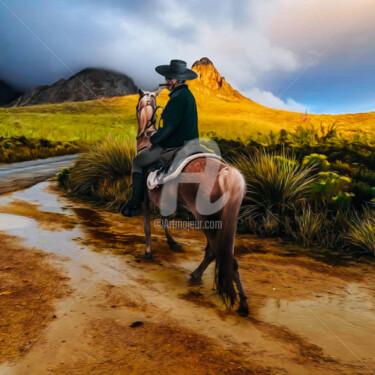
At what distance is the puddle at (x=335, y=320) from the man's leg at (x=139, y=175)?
6.44 feet

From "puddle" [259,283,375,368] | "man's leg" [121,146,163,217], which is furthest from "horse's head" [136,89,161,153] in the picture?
"puddle" [259,283,375,368]

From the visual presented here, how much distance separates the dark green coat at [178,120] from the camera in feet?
13.0

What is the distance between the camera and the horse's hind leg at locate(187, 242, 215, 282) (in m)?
3.95

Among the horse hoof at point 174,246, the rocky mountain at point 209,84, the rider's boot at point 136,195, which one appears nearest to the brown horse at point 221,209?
the rider's boot at point 136,195

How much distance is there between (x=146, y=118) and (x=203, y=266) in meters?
1.87

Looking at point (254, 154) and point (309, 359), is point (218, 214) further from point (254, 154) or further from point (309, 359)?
point (254, 154)

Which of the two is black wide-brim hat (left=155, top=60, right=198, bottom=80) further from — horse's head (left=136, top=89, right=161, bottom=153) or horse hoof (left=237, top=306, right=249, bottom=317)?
horse hoof (left=237, top=306, right=249, bottom=317)

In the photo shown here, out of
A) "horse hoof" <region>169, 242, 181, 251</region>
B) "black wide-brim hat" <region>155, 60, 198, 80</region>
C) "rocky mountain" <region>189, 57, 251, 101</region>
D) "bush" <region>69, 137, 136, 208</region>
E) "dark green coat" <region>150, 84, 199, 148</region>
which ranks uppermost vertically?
"rocky mountain" <region>189, 57, 251, 101</region>

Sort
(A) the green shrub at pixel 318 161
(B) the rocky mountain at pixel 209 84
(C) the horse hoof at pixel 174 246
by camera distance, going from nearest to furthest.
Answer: (C) the horse hoof at pixel 174 246, (A) the green shrub at pixel 318 161, (B) the rocky mountain at pixel 209 84

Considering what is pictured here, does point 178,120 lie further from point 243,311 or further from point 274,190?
point 274,190

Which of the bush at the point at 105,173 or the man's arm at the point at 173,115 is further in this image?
the bush at the point at 105,173

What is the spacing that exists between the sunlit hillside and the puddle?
6980 millimetres

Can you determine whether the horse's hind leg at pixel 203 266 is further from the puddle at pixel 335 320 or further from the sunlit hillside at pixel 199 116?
the sunlit hillside at pixel 199 116

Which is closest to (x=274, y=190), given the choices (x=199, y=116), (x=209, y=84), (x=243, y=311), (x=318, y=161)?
(x=318, y=161)
